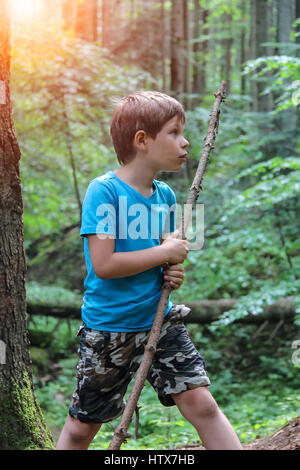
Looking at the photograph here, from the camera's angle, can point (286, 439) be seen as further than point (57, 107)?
No

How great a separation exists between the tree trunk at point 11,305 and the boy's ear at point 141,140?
773mm

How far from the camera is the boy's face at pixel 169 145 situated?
2068 millimetres

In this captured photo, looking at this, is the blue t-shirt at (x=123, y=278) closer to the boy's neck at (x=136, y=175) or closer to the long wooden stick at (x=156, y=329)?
the boy's neck at (x=136, y=175)

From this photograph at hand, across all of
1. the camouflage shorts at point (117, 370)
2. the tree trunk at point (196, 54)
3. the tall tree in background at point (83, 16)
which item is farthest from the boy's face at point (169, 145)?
the tree trunk at point (196, 54)

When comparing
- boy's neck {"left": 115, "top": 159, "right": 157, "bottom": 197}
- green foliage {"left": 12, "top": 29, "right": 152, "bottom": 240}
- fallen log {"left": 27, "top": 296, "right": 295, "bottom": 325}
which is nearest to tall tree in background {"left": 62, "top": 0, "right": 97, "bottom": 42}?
green foliage {"left": 12, "top": 29, "right": 152, "bottom": 240}

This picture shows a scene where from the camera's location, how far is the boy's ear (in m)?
2.07

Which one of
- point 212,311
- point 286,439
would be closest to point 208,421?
point 286,439

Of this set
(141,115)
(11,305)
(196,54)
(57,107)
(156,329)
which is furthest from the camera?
(196,54)

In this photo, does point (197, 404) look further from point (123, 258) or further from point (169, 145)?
point (169, 145)

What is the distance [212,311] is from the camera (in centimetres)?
708

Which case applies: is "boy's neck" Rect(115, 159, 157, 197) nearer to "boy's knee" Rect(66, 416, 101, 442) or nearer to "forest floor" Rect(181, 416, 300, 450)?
"boy's knee" Rect(66, 416, 101, 442)

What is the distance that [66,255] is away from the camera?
9844 mm

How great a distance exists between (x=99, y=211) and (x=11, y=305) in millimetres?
846
